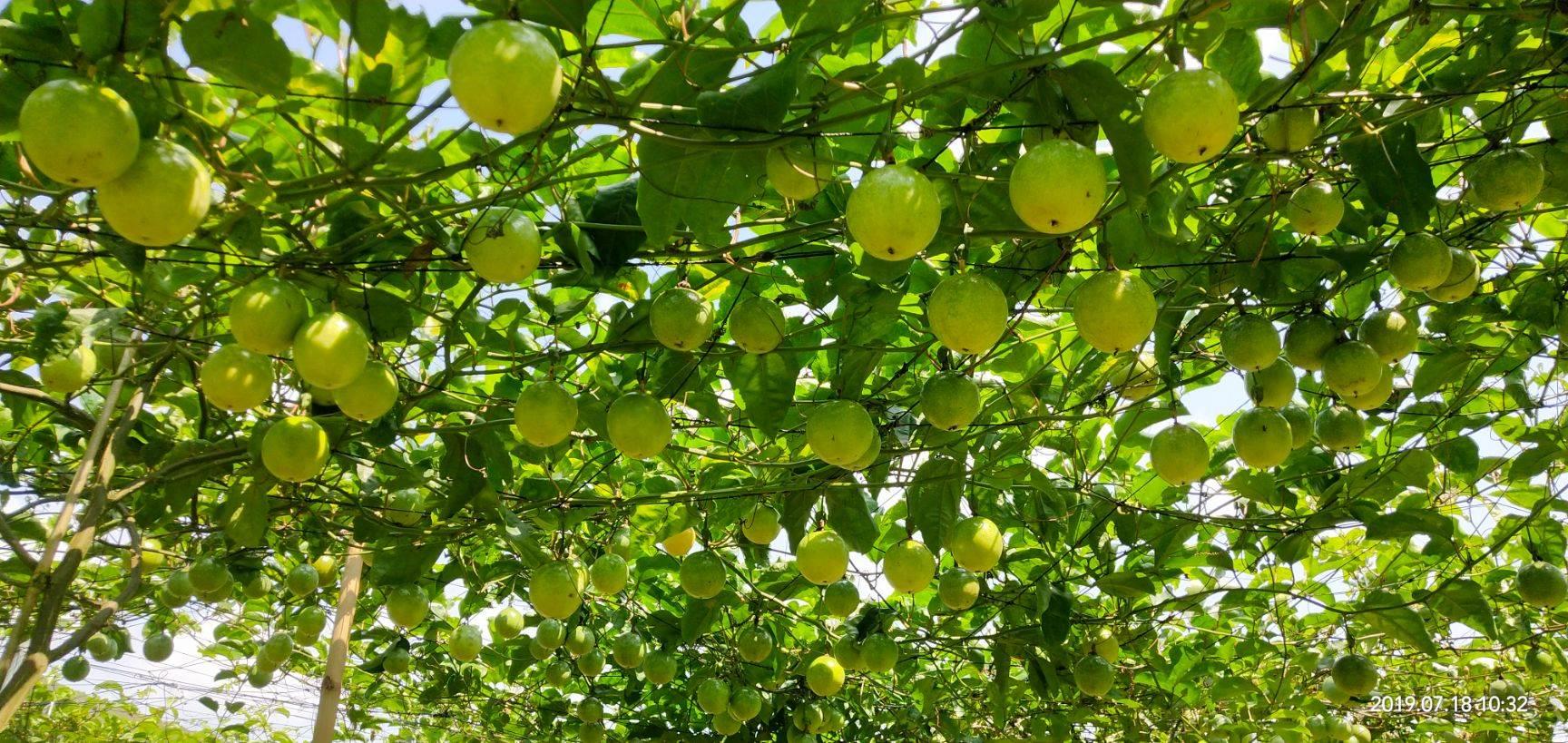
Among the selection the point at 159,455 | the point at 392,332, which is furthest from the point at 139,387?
the point at 392,332

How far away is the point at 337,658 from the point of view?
201 inches

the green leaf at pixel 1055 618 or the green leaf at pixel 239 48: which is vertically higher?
the green leaf at pixel 239 48

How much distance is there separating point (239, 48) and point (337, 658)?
4.06 metres

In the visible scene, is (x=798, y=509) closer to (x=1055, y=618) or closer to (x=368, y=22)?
(x=1055, y=618)

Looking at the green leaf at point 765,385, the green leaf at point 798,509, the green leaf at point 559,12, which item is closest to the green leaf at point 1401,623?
the green leaf at point 798,509

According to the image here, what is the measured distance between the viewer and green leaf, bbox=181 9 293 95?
6.03ft

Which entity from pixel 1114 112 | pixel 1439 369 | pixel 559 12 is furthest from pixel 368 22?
pixel 1439 369

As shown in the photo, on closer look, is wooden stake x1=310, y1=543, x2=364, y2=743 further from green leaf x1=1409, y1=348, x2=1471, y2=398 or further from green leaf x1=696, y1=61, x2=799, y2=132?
green leaf x1=1409, y1=348, x2=1471, y2=398

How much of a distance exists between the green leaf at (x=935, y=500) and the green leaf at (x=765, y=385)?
0.73 metres

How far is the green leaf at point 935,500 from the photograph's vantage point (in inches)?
141

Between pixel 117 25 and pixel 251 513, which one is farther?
pixel 251 513

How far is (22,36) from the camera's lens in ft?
6.20

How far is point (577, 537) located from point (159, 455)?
1.88 metres

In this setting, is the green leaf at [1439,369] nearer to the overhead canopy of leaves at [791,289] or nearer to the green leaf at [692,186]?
the overhead canopy of leaves at [791,289]
